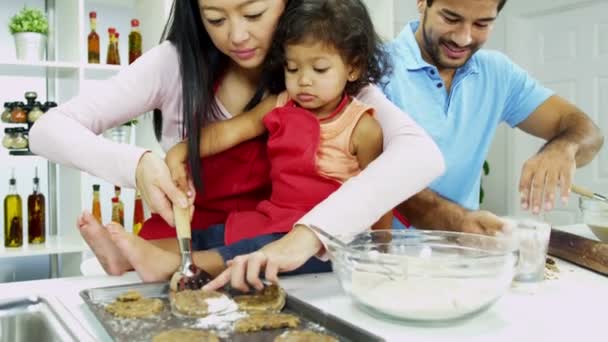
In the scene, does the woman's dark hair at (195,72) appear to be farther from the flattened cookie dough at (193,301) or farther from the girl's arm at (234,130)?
the flattened cookie dough at (193,301)

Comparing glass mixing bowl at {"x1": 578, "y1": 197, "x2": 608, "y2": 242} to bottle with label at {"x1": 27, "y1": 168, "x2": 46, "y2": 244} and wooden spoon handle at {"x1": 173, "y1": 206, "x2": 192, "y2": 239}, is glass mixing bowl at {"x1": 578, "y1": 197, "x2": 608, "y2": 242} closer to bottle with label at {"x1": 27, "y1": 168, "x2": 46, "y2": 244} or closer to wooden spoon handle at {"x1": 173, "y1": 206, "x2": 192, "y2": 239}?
wooden spoon handle at {"x1": 173, "y1": 206, "x2": 192, "y2": 239}

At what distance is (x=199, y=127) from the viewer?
1221 millimetres

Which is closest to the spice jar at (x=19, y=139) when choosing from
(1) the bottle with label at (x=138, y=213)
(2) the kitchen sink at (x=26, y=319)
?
(1) the bottle with label at (x=138, y=213)

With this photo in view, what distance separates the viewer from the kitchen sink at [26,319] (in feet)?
2.51

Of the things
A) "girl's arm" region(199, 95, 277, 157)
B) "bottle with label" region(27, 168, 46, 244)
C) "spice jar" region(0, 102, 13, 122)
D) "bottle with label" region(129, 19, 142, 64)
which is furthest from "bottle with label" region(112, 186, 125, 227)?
"girl's arm" region(199, 95, 277, 157)

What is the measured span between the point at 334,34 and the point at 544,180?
525mm

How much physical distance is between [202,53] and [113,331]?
2.56ft

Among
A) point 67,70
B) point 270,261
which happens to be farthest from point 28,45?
point 270,261

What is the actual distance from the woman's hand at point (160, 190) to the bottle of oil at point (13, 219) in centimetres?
187

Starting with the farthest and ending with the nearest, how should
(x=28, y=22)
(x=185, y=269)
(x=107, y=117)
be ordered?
(x=28, y=22) → (x=107, y=117) → (x=185, y=269)

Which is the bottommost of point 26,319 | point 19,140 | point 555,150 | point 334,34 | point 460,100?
point 26,319

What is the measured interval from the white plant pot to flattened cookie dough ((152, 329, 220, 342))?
2.27m

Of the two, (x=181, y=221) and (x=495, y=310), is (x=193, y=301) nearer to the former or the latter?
(x=181, y=221)

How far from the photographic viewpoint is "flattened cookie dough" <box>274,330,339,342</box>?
0.64m
